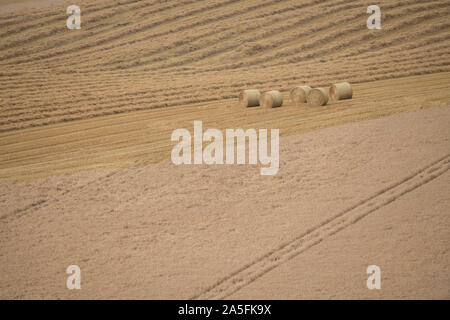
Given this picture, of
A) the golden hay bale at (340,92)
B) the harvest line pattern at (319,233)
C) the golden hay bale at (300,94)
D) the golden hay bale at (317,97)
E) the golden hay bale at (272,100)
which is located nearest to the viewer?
the harvest line pattern at (319,233)

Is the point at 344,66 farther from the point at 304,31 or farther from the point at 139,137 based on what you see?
the point at 139,137

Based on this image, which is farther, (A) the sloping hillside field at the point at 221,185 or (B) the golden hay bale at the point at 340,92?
(B) the golden hay bale at the point at 340,92

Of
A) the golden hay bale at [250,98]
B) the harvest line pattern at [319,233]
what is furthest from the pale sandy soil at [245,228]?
the golden hay bale at [250,98]

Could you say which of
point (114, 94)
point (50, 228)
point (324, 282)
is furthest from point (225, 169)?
point (114, 94)
